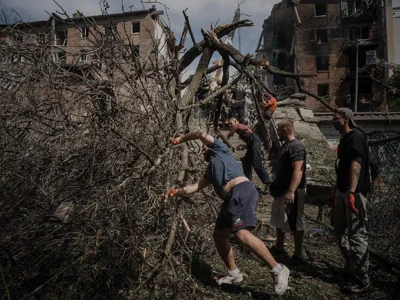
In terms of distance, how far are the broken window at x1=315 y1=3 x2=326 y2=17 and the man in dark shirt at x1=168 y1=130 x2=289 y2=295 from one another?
3581cm

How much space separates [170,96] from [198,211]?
4.48 feet

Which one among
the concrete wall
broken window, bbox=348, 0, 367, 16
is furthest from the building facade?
the concrete wall

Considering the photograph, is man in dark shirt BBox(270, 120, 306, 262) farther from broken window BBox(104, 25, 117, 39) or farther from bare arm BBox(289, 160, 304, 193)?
broken window BBox(104, 25, 117, 39)

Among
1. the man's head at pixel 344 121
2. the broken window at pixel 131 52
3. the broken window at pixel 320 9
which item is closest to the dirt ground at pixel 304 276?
the man's head at pixel 344 121

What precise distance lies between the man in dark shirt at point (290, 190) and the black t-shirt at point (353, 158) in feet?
1.50

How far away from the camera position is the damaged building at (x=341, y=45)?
32.1 metres

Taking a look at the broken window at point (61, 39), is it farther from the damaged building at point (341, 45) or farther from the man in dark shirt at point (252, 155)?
the damaged building at point (341, 45)

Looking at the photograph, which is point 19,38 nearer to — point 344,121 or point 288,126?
point 288,126

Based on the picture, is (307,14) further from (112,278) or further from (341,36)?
(112,278)

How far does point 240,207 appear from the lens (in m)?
2.93

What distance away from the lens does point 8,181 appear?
3553 millimetres

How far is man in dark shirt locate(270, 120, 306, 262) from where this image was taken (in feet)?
12.1

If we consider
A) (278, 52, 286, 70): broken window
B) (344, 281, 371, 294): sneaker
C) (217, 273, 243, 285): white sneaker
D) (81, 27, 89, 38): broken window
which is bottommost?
(344, 281, 371, 294): sneaker

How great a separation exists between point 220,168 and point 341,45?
35.1m
